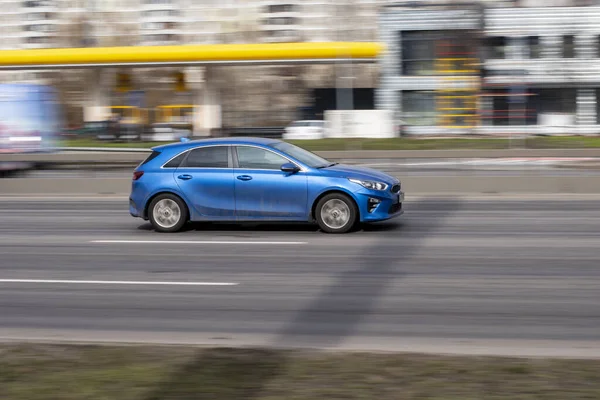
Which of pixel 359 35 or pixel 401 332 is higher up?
pixel 359 35

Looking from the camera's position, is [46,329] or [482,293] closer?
[46,329]

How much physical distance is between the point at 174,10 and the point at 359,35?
33473 millimetres

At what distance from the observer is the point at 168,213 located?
14453 mm

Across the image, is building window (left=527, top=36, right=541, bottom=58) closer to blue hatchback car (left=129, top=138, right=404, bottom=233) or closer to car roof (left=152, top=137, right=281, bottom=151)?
blue hatchback car (left=129, top=138, right=404, bottom=233)

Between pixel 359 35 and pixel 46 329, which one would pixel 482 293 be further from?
pixel 359 35

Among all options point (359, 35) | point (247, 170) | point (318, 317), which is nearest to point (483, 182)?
point (247, 170)

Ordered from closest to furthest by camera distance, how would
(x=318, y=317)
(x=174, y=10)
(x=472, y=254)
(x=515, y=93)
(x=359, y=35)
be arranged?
(x=318, y=317) → (x=472, y=254) → (x=515, y=93) → (x=359, y=35) → (x=174, y=10)

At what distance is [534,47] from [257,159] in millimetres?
43032

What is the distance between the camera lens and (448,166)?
833 inches

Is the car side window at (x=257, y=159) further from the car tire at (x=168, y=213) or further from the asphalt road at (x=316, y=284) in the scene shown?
the car tire at (x=168, y=213)

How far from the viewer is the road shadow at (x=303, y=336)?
5641 mm

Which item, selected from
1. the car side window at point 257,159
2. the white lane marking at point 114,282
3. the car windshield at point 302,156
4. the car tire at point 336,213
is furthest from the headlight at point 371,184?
the white lane marking at point 114,282

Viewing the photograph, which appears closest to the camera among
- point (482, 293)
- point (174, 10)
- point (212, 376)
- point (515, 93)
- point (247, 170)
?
point (212, 376)

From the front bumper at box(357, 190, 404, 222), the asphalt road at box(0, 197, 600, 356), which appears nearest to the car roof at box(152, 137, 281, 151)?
the asphalt road at box(0, 197, 600, 356)
